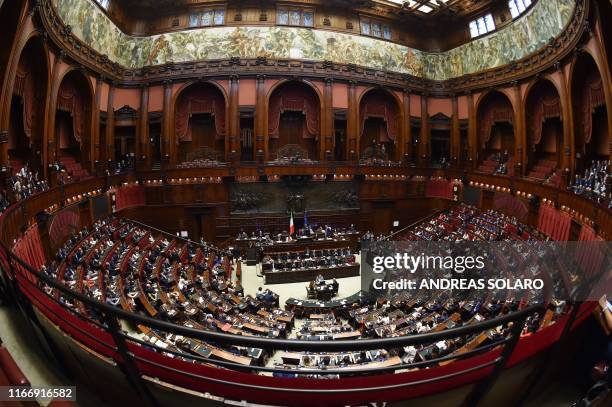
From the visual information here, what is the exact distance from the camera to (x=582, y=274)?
826cm

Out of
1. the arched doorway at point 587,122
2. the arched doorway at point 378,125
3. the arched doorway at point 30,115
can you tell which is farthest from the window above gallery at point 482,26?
the arched doorway at point 30,115

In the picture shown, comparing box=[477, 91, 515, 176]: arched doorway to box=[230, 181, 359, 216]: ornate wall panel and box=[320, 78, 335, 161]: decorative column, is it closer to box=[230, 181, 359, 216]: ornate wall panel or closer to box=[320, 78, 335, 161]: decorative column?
box=[230, 181, 359, 216]: ornate wall panel

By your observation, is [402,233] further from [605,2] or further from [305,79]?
[605,2]

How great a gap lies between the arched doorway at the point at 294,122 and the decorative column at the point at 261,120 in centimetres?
99

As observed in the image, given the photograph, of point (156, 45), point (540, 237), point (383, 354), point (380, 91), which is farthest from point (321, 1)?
point (383, 354)

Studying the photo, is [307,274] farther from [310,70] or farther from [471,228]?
[310,70]

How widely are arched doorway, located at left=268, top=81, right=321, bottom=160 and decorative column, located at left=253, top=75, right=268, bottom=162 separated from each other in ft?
3.26

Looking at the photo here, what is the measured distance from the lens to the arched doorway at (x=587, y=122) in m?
13.5

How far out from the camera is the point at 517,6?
16.6 m

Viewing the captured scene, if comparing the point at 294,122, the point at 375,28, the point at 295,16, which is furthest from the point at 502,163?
the point at 295,16

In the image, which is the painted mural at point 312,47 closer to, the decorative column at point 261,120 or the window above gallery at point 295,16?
the window above gallery at point 295,16

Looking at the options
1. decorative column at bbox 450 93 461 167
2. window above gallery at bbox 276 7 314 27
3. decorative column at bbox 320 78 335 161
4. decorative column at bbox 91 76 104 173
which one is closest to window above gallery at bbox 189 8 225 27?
window above gallery at bbox 276 7 314 27

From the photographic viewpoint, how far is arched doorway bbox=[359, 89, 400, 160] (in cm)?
2102

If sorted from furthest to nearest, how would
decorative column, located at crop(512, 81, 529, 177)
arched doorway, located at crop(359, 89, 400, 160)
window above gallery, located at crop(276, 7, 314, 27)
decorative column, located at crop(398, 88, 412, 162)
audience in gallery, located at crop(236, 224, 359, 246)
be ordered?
arched doorway, located at crop(359, 89, 400, 160)
decorative column, located at crop(398, 88, 412, 162)
window above gallery, located at crop(276, 7, 314, 27)
decorative column, located at crop(512, 81, 529, 177)
audience in gallery, located at crop(236, 224, 359, 246)
